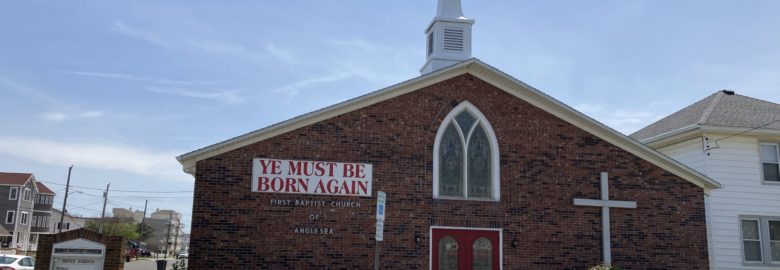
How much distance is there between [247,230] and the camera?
14.1m

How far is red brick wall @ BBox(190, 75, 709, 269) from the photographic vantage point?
1414 cm

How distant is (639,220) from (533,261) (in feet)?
9.81

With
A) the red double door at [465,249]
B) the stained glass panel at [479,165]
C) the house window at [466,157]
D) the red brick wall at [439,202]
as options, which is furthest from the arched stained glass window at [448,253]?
the stained glass panel at [479,165]

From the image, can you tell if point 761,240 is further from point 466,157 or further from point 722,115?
point 466,157

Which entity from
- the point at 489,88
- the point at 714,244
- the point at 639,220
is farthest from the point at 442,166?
the point at 714,244

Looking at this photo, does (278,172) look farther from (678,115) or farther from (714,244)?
(678,115)

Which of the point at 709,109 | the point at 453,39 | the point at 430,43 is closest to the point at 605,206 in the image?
the point at 453,39

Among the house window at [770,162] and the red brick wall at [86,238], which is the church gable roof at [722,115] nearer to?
the house window at [770,162]

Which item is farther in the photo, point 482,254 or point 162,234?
point 162,234

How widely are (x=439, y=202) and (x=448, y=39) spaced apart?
5.29 m

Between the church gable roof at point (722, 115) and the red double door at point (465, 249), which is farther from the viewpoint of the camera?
the church gable roof at point (722, 115)

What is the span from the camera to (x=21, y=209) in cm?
6350

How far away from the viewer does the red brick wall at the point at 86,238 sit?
41.7ft

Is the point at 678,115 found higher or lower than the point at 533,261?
higher
